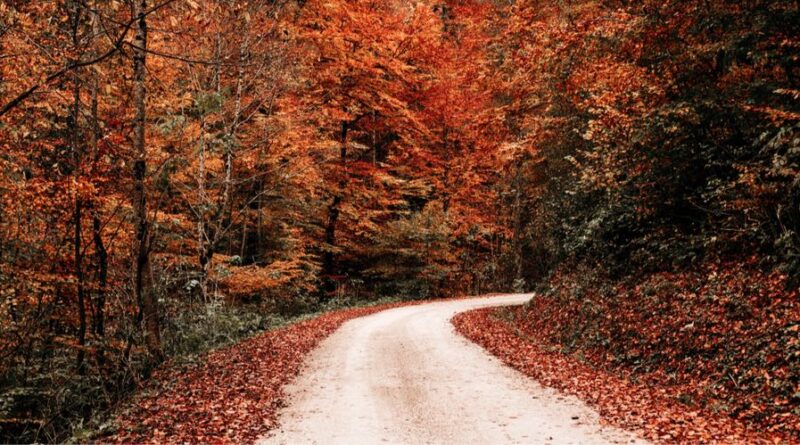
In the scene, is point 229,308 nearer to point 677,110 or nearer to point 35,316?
point 35,316

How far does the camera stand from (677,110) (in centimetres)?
1054

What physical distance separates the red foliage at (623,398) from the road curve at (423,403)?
35 centimetres

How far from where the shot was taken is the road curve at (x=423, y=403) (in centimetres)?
688

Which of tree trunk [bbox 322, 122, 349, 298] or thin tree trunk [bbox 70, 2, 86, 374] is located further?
tree trunk [bbox 322, 122, 349, 298]

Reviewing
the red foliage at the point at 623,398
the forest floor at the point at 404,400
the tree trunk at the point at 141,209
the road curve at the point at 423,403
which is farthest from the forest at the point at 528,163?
the road curve at the point at 423,403

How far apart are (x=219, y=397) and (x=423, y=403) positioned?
3.39 metres

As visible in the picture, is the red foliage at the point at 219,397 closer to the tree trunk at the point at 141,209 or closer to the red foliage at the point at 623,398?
the tree trunk at the point at 141,209

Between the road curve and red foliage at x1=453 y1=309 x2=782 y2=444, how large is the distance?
35 cm

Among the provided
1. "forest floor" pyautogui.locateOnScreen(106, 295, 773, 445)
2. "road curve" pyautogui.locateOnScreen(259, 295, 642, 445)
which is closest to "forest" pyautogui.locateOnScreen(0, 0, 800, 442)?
"forest floor" pyautogui.locateOnScreen(106, 295, 773, 445)

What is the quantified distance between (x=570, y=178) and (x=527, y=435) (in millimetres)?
13260

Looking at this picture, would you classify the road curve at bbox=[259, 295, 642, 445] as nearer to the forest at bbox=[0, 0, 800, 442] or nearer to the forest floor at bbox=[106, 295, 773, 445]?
the forest floor at bbox=[106, 295, 773, 445]

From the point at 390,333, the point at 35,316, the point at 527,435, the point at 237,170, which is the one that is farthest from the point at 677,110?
the point at 237,170

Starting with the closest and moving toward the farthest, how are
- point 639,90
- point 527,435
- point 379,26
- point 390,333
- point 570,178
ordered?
point 527,435
point 639,90
point 390,333
point 570,178
point 379,26

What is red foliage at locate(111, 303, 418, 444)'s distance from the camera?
7031mm
